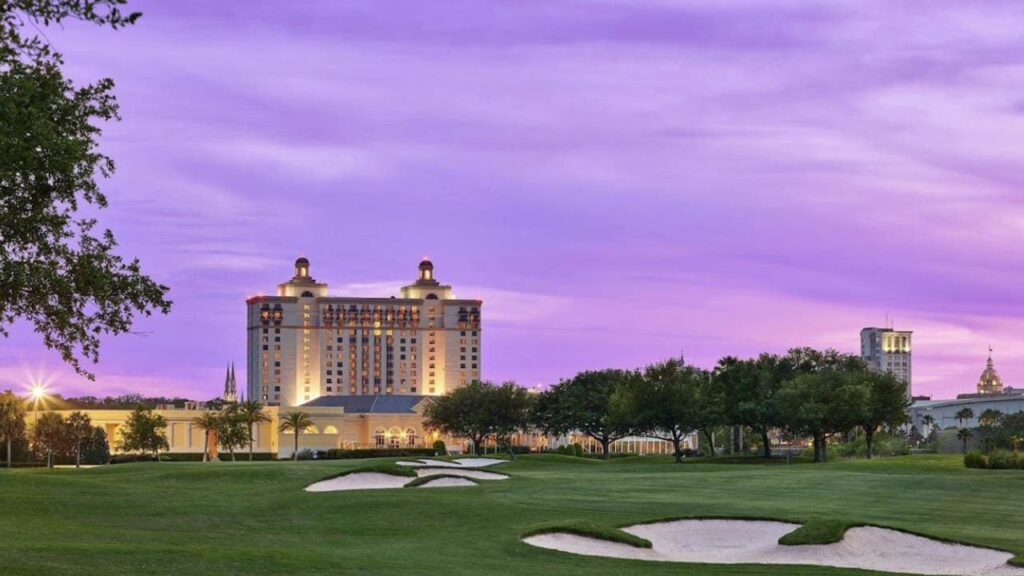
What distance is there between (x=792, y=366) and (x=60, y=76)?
112 metres

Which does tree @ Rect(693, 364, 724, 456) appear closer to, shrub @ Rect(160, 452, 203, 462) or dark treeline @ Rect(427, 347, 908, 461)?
dark treeline @ Rect(427, 347, 908, 461)

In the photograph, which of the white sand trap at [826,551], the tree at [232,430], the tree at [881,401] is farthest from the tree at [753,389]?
the white sand trap at [826,551]

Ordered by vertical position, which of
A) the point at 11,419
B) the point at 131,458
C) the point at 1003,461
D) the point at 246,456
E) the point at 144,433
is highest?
the point at 11,419

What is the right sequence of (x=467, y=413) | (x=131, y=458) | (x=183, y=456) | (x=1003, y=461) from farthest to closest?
(x=183, y=456) → (x=467, y=413) → (x=131, y=458) → (x=1003, y=461)

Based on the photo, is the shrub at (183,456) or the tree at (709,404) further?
the shrub at (183,456)

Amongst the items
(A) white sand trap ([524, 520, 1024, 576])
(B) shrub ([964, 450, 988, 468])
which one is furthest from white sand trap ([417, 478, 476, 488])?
(B) shrub ([964, 450, 988, 468])

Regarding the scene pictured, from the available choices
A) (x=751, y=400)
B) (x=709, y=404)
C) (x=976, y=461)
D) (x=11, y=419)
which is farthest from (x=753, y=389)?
(x=11, y=419)

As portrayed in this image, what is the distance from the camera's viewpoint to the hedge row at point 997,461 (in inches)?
3103

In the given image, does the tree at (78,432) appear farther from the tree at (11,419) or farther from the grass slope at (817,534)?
the grass slope at (817,534)

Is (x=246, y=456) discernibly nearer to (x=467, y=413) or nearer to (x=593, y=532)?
(x=467, y=413)

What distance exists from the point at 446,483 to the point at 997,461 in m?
42.5

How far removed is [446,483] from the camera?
54938 millimetres

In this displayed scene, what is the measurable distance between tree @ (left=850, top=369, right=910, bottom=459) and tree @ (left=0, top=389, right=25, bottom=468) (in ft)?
257

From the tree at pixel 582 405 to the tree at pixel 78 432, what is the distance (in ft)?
168
